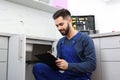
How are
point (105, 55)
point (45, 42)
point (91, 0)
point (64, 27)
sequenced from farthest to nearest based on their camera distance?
point (91, 0)
point (45, 42)
point (105, 55)
point (64, 27)

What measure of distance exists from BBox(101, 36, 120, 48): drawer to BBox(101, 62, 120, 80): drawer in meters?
0.16

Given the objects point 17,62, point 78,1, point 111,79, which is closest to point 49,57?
point 17,62

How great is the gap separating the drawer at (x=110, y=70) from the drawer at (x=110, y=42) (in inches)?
6.3

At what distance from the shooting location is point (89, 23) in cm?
262

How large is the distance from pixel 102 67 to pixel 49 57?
0.62m

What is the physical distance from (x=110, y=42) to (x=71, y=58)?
42 centimetres

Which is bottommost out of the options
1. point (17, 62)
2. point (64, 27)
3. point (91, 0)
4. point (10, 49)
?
point (17, 62)

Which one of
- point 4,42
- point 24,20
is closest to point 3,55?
point 4,42

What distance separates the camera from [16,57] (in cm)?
186

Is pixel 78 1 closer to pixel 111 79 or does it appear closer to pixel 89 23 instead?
pixel 89 23

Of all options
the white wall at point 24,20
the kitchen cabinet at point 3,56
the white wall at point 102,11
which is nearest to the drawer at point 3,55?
the kitchen cabinet at point 3,56

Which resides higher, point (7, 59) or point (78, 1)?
point (78, 1)

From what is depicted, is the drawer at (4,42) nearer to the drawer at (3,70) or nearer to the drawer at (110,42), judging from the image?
the drawer at (3,70)

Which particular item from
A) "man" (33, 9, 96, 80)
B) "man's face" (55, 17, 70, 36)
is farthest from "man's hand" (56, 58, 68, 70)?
"man's face" (55, 17, 70, 36)
